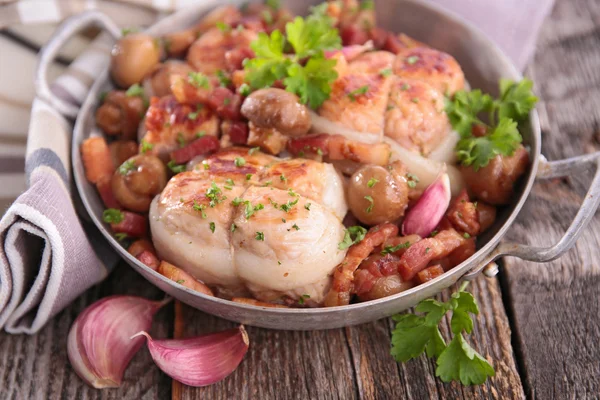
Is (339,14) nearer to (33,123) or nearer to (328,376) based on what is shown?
(33,123)

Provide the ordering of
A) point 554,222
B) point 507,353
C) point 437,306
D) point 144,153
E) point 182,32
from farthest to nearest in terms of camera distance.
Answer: point 182,32
point 554,222
point 144,153
point 507,353
point 437,306

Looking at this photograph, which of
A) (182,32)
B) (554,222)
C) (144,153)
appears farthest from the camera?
(182,32)

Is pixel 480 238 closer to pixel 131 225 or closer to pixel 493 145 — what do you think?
pixel 493 145

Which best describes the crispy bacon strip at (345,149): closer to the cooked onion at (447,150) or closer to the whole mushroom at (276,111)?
the whole mushroom at (276,111)

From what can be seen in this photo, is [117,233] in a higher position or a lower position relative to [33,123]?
lower

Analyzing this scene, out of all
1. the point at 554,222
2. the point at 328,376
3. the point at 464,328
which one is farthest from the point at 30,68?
the point at 554,222

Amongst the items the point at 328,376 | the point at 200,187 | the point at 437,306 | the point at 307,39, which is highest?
the point at 307,39

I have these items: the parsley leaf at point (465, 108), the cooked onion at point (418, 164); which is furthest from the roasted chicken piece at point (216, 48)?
the parsley leaf at point (465, 108)
